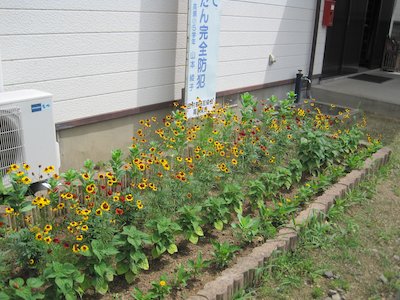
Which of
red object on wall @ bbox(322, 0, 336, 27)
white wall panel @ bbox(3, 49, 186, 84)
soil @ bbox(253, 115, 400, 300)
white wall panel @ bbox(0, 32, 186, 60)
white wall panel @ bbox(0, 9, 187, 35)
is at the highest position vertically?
red object on wall @ bbox(322, 0, 336, 27)

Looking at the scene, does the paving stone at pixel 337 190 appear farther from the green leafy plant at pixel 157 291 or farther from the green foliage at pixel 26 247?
the green foliage at pixel 26 247

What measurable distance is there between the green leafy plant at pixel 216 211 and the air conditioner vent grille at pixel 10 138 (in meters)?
Answer: 1.46

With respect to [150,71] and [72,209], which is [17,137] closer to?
[72,209]

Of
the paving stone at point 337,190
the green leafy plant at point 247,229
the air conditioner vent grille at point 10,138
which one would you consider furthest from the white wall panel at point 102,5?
the paving stone at point 337,190

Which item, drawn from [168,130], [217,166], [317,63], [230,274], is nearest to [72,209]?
[230,274]

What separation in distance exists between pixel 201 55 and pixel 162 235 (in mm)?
2797

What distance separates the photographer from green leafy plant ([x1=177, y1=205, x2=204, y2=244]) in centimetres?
288

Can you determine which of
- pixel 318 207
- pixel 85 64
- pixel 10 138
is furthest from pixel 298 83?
pixel 10 138

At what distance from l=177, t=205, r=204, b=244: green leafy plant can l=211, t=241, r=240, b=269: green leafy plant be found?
0.18m

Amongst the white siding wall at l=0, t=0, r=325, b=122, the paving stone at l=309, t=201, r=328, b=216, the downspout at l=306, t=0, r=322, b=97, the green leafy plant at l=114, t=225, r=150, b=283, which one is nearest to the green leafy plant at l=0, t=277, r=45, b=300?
the green leafy plant at l=114, t=225, r=150, b=283

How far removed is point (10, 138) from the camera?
3.04 meters

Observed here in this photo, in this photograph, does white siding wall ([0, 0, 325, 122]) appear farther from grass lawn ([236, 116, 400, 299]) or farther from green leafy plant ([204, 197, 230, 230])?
grass lawn ([236, 116, 400, 299])

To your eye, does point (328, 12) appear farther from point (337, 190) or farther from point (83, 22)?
point (83, 22)

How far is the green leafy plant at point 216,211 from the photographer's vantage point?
120 inches
